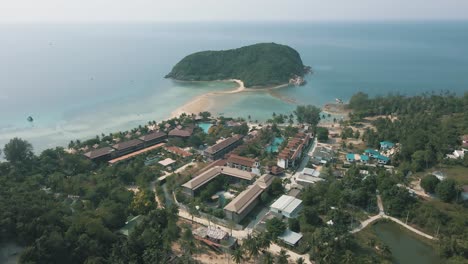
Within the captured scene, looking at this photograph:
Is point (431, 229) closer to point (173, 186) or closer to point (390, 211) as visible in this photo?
point (390, 211)

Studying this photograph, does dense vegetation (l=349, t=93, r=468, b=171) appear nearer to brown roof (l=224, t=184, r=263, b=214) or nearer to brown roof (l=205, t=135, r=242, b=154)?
brown roof (l=224, t=184, r=263, b=214)

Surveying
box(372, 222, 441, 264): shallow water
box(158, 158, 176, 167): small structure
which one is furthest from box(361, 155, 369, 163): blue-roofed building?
box(158, 158, 176, 167): small structure

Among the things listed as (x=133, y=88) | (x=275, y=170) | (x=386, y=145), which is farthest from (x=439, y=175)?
(x=133, y=88)

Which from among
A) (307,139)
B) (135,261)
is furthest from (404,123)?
(135,261)

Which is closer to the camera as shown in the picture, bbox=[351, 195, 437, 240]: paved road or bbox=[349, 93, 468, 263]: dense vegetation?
bbox=[349, 93, 468, 263]: dense vegetation

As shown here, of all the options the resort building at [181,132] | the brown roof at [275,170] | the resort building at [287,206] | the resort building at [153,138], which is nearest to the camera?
the resort building at [287,206]

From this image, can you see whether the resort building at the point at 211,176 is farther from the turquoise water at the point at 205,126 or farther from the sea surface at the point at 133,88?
the sea surface at the point at 133,88

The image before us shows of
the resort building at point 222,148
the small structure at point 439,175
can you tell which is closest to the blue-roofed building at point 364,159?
the small structure at point 439,175
